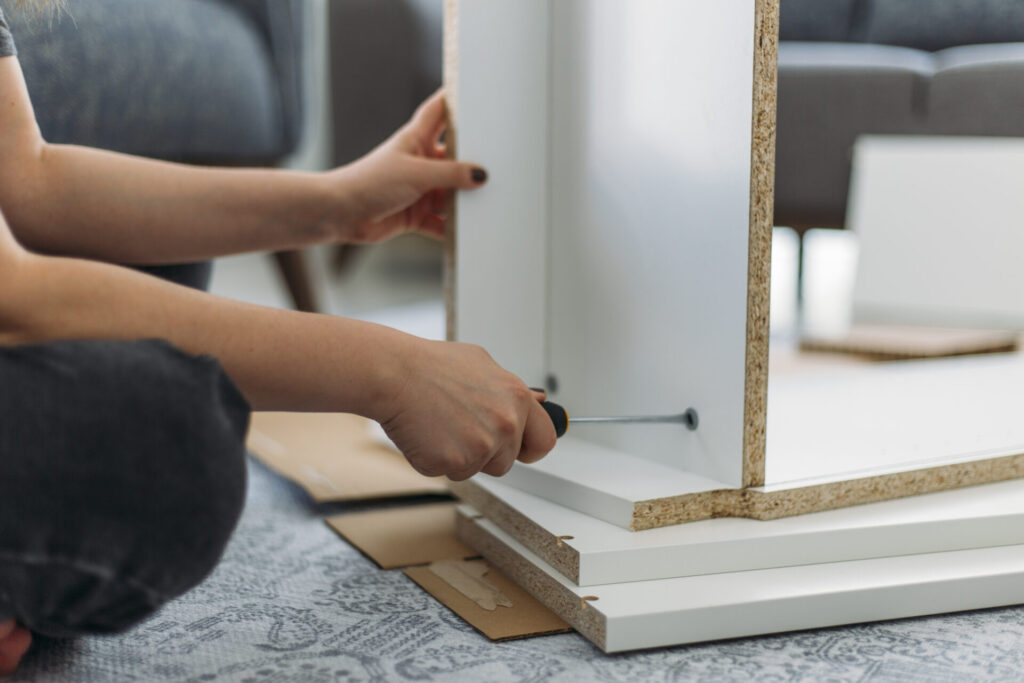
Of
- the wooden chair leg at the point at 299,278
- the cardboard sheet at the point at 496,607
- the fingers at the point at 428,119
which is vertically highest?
the fingers at the point at 428,119

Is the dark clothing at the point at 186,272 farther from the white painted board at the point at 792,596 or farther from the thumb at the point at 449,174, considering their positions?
the white painted board at the point at 792,596

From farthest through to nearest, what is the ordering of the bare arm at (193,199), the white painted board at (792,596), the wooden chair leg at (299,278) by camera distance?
the wooden chair leg at (299,278) < the bare arm at (193,199) < the white painted board at (792,596)

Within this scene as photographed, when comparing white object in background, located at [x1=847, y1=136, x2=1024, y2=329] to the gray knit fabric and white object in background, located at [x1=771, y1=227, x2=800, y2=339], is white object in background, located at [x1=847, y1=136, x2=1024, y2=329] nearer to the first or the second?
white object in background, located at [x1=771, y1=227, x2=800, y2=339]

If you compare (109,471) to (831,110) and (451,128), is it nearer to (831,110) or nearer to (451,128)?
(451,128)

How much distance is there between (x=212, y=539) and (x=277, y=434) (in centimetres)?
55

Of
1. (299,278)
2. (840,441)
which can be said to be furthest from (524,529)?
(299,278)

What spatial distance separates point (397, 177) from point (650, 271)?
0.69ft

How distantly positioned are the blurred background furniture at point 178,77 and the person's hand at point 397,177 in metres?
0.13

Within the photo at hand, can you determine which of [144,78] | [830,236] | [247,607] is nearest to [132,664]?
[247,607]

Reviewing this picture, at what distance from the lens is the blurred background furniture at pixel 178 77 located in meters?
0.66

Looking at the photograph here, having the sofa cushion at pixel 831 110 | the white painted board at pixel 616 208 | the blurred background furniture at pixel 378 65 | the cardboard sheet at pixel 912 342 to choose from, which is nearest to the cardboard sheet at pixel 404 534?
the white painted board at pixel 616 208

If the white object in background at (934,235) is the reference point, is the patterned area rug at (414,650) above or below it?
below

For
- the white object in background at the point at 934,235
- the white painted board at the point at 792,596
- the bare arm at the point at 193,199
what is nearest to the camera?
the white painted board at the point at 792,596

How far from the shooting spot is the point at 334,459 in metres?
0.85
